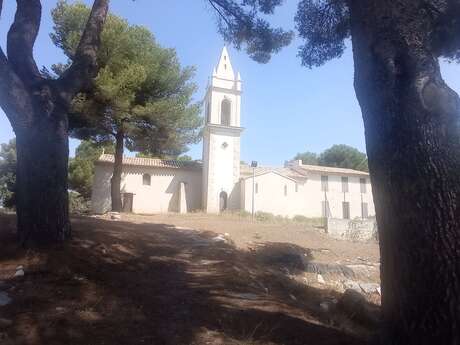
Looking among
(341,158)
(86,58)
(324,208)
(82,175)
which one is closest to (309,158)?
Result: (341,158)

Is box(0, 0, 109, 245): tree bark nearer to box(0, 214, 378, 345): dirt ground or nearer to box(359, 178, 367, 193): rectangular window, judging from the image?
box(0, 214, 378, 345): dirt ground

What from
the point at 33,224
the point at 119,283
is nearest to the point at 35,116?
the point at 33,224

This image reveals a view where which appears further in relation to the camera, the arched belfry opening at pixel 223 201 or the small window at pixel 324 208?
the small window at pixel 324 208

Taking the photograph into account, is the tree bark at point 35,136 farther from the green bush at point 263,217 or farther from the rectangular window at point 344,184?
the rectangular window at point 344,184

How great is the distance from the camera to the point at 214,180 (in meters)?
25.6

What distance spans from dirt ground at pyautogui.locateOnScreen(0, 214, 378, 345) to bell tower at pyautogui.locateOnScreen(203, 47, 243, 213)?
57.8 ft

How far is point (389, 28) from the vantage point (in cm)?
320

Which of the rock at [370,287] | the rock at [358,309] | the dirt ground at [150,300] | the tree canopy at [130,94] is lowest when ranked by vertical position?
the rock at [370,287]

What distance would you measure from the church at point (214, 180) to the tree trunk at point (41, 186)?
19.1 metres

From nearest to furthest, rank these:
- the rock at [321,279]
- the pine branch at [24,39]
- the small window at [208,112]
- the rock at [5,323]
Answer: the rock at [5,323], the pine branch at [24,39], the rock at [321,279], the small window at [208,112]

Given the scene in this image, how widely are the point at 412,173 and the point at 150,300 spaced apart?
355cm

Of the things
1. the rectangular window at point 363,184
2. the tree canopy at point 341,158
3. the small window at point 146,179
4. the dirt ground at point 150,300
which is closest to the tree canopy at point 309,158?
the tree canopy at point 341,158

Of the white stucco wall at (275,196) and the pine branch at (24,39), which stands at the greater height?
the pine branch at (24,39)

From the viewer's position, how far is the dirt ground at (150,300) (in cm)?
346
